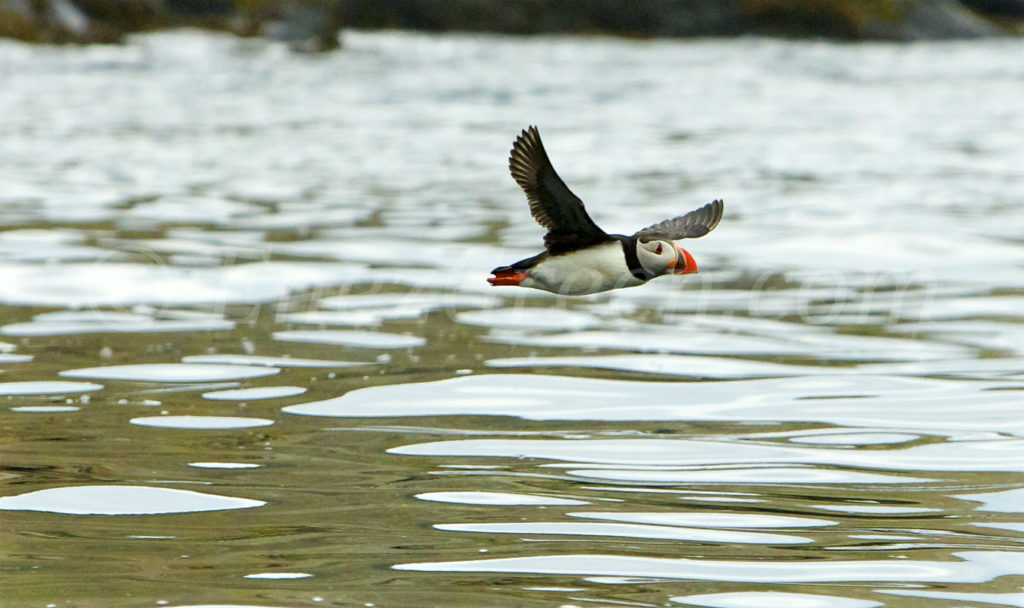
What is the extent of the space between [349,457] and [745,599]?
1.76m

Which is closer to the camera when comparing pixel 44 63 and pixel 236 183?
pixel 236 183

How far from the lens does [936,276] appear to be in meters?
8.73

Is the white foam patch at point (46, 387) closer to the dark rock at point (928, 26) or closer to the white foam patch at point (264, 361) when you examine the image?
the white foam patch at point (264, 361)

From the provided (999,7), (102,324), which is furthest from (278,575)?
(999,7)

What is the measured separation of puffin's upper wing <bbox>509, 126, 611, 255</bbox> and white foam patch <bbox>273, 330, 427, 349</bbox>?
2667mm

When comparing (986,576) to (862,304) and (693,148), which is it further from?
(693,148)

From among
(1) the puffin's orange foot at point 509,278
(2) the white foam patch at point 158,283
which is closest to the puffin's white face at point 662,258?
(1) the puffin's orange foot at point 509,278

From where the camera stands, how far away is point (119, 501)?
13.8ft

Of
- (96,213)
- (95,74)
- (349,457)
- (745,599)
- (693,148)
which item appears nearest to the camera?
(745,599)

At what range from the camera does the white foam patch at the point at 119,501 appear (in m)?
4.12

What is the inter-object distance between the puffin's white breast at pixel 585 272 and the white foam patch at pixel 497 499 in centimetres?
62

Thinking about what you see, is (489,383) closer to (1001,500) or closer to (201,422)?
(201,422)

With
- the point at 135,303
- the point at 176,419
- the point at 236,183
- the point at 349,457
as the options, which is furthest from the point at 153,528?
the point at 236,183

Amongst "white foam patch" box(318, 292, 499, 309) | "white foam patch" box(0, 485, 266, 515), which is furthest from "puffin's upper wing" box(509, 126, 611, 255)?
"white foam patch" box(318, 292, 499, 309)
